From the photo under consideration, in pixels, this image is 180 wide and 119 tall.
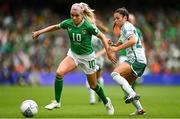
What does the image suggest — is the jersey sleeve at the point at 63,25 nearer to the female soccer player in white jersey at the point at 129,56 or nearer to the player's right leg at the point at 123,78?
the female soccer player in white jersey at the point at 129,56

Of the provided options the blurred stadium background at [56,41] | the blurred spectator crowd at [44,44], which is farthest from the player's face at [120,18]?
the blurred spectator crowd at [44,44]

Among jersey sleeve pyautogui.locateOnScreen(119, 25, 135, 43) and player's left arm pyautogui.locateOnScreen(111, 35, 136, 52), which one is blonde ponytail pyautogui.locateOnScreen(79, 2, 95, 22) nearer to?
jersey sleeve pyautogui.locateOnScreen(119, 25, 135, 43)

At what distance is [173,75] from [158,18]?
563cm

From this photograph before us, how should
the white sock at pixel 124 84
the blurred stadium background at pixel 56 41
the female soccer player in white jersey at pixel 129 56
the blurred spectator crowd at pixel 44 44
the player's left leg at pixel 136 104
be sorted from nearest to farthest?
the white sock at pixel 124 84, the female soccer player in white jersey at pixel 129 56, the player's left leg at pixel 136 104, the blurred stadium background at pixel 56 41, the blurred spectator crowd at pixel 44 44

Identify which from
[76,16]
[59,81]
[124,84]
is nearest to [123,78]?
[124,84]

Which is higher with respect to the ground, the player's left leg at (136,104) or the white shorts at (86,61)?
the white shorts at (86,61)

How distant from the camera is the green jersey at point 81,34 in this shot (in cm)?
1466

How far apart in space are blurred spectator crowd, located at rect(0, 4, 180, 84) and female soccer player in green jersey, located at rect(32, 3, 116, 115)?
19.2 meters

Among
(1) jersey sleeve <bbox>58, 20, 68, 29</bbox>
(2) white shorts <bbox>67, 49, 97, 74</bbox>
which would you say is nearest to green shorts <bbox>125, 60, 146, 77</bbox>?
(2) white shorts <bbox>67, 49, 97, 74</bbox>

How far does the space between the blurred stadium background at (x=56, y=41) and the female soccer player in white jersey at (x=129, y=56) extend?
17.7 meters

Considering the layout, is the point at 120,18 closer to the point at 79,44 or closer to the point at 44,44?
the point at 79,44

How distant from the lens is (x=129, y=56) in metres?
14.9

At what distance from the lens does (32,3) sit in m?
40.1

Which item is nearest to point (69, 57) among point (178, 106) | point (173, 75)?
point (178, 106)
